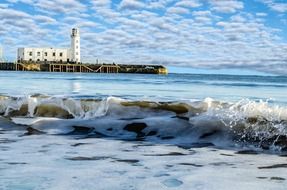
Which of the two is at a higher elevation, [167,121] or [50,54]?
[50,54]

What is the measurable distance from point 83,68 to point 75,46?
7.62 meters

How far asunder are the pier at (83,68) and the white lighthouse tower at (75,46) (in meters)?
5.02

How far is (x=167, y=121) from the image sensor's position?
32.1ft

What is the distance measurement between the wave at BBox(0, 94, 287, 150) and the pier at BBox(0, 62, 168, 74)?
105095mm

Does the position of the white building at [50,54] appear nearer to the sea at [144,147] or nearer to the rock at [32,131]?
the sea at [144,147]

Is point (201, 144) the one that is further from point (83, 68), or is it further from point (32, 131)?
point (83, 68)

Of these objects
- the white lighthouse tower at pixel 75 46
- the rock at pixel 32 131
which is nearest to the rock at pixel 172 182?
the rock at pixel 32 131

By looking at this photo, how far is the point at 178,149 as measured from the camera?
7.37m

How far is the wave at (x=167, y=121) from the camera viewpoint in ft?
27.4

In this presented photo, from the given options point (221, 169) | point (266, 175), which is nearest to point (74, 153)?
point (221, 169)

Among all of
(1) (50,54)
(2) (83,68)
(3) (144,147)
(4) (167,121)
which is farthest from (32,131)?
(1) (50,54)

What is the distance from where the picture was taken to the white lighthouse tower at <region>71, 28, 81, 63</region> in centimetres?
11906

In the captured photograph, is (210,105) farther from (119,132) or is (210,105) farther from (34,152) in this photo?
(34,152)

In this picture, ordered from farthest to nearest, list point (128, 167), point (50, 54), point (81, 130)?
point (50, 54)
point (81, 130)
point (128, 167)
